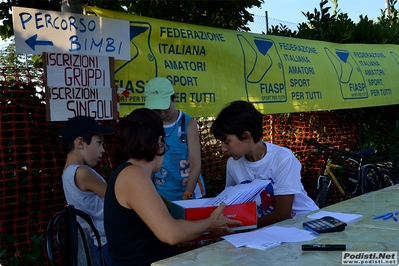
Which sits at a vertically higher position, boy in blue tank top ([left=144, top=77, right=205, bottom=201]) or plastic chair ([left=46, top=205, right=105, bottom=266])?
boy in blue tank top ([left=144, top=77, right=205, bottom=201])

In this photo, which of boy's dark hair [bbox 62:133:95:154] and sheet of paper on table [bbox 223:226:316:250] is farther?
boy's dark hair [bbox 62:133:95:154]

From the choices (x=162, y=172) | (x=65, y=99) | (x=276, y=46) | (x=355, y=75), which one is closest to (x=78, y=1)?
(x=65, y=99)

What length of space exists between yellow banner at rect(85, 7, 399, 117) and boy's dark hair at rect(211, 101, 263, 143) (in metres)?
1.36

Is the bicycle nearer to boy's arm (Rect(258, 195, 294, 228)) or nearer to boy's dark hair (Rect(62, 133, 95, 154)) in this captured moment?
boy's arm (Rect(258, 195, 294, 228))

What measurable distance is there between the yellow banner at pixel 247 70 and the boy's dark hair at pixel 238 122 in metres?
1.36

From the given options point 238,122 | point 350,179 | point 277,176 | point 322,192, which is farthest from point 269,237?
point 350,179

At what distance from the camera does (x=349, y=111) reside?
7141mm

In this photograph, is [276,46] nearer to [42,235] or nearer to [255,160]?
[255,160]

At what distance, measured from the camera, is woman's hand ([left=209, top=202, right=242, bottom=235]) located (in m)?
2.26

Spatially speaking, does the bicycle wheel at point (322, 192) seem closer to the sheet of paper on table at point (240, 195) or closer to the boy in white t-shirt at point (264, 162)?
the boy in white t-shirt at point (264, 162)

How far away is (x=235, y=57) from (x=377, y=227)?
295 cm

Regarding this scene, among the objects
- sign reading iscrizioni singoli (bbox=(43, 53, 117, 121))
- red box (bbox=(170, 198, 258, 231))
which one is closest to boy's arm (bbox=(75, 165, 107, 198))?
red box (bbox=(170, 198, 258, 231))

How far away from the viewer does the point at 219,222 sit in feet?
7.45

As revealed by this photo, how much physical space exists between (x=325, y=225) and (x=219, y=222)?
55cm
